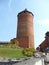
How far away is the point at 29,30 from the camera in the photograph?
49906mm

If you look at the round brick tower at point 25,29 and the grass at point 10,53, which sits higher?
the round brick tower at point 25,29

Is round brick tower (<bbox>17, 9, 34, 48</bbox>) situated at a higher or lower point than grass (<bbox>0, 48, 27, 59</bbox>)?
higher

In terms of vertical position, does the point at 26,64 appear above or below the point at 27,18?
below

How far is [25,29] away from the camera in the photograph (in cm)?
4984

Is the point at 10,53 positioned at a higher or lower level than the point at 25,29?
lower

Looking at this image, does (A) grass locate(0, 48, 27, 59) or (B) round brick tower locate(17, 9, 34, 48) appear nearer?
(A) grass locate(0, 48, 27, 59)

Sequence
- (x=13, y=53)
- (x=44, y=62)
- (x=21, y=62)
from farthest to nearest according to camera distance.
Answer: (x=13, y=53) < (x=44, y=62) < (x=21, y=62)

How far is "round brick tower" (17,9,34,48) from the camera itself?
159ft

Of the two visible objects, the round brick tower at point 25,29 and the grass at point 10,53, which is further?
the round brick tower at point 25,29

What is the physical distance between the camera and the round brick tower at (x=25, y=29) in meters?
48.3

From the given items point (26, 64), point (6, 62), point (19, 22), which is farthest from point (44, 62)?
point (19, 22)

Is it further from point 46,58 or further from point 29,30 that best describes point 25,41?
point 46,58

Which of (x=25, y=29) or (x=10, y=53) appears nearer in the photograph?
(x=10, y=53)

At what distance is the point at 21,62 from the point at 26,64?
0.69 metres
